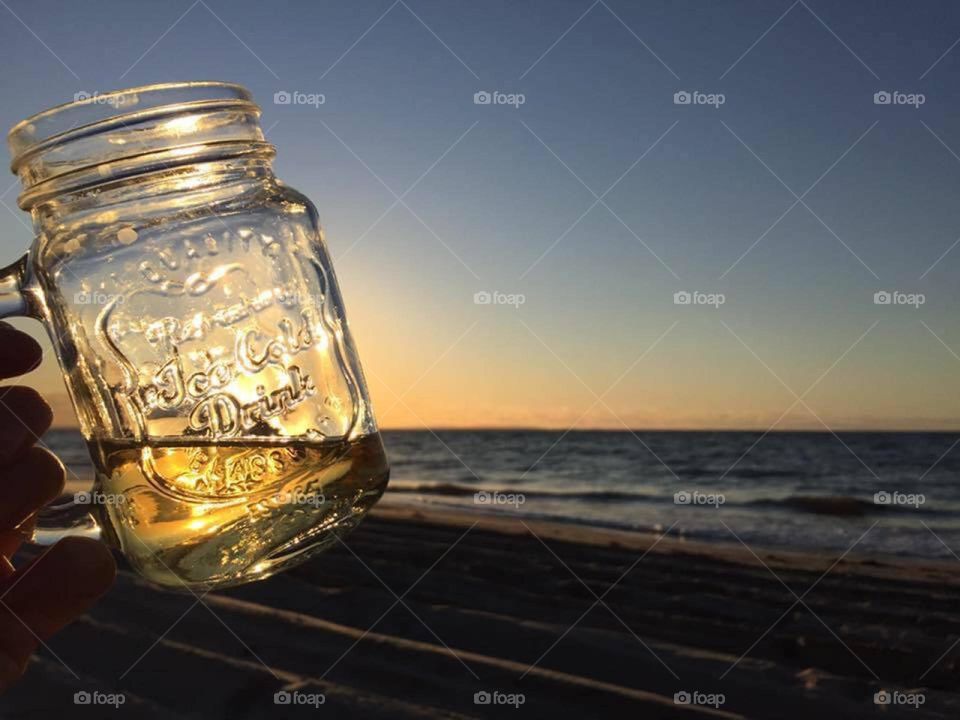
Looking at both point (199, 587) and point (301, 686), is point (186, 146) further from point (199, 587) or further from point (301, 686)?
point (301, 686)

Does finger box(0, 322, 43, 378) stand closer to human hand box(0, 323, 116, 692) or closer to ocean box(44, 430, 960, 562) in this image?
human hand box(0, 323, 116, 692)

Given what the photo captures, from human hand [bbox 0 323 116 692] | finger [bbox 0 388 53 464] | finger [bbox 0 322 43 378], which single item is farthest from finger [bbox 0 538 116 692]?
finger [bbox 0 322 43 378]

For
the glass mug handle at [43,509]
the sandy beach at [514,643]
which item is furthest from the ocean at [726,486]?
the glass mug handle at [43,509]

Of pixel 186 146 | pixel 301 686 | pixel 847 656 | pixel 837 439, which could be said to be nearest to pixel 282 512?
pixel 186 146

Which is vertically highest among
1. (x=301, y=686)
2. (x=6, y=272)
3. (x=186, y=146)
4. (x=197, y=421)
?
(x=186, y=146)

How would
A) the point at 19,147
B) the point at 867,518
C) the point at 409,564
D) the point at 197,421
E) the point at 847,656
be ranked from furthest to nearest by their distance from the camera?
the point at 867,518 → the point at 409,564 → the point at 847,656 → the point at 19,147 → the point at 197,421

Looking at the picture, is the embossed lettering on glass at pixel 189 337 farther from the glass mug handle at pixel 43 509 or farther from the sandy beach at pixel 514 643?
the sandy beach at pixel 514 643

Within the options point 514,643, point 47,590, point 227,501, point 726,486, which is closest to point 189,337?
point 227,501
